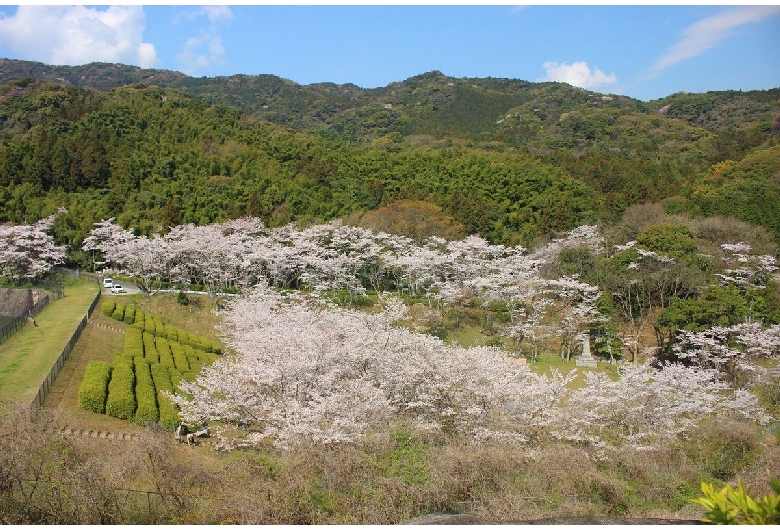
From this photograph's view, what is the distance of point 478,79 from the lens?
428 feet

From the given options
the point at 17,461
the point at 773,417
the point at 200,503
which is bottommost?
the point at 773,417

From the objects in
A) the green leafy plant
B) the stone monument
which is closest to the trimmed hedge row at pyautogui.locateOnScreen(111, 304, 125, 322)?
the stone monument

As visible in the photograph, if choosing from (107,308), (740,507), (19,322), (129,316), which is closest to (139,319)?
(129,316)

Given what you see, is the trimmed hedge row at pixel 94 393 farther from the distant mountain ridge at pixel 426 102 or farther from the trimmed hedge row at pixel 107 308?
the distant mountain ridge at pixel 426 102

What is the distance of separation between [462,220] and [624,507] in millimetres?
31235

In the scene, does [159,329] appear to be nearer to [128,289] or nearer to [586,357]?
[128,289]

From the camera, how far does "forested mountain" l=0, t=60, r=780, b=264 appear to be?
132 ft

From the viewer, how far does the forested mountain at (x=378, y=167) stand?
40.1 metres

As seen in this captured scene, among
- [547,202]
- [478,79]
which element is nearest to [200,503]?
[547,202]

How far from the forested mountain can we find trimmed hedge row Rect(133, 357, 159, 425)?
22.1 meters

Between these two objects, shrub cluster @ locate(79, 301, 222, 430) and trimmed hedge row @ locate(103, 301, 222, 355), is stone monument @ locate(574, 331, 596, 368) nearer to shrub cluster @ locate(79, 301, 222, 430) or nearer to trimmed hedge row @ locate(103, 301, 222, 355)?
shrub cluster @ locate(79, 301, 222, 430)

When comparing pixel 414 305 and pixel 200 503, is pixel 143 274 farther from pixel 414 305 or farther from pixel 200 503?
pixel 200 503

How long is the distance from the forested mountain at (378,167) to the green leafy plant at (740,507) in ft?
111

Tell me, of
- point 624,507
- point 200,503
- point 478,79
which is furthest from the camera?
point 478,79
